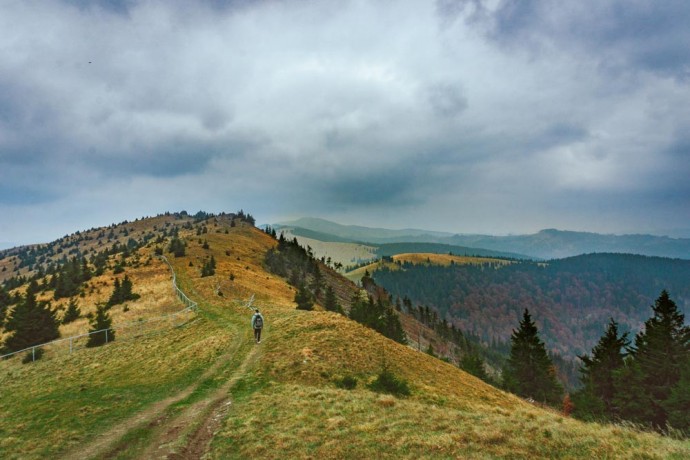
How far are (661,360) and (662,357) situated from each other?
47cm

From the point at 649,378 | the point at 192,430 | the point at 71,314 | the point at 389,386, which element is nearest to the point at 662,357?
the point at 649,378

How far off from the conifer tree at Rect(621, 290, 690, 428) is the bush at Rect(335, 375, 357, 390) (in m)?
39.1

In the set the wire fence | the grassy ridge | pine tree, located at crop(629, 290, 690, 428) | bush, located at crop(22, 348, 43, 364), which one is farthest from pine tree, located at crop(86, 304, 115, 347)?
pine tree, located at crop(629, 290, 690, 428)

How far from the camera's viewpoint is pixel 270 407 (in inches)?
621

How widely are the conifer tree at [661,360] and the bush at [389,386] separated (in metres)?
37.0

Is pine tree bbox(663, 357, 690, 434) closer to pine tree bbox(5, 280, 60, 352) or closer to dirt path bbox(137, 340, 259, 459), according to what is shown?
dirt path bbox(137, 340, 259, 459)

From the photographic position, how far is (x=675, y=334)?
41969 mm

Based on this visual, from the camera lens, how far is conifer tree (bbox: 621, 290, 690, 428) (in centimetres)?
3916

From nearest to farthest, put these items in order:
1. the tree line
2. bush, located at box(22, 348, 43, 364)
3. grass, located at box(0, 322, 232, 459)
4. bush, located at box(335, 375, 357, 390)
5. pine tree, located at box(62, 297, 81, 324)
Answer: grass, located at box(0, 322, 232, 459), bush, located at box(335, 375, 357, 390), bush, located at box(22, 348, 43, 364), the tree line, pine tree, located at box(62, 297, 81, 324)

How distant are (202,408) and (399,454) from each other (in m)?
10.1

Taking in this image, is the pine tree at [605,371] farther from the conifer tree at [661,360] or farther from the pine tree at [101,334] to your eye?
the pine tree at [101,334]

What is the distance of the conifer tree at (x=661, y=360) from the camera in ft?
128

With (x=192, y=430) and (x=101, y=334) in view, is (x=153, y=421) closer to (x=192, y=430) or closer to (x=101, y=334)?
(x=192, y=430)

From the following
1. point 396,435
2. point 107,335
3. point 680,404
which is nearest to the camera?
point 396,435
